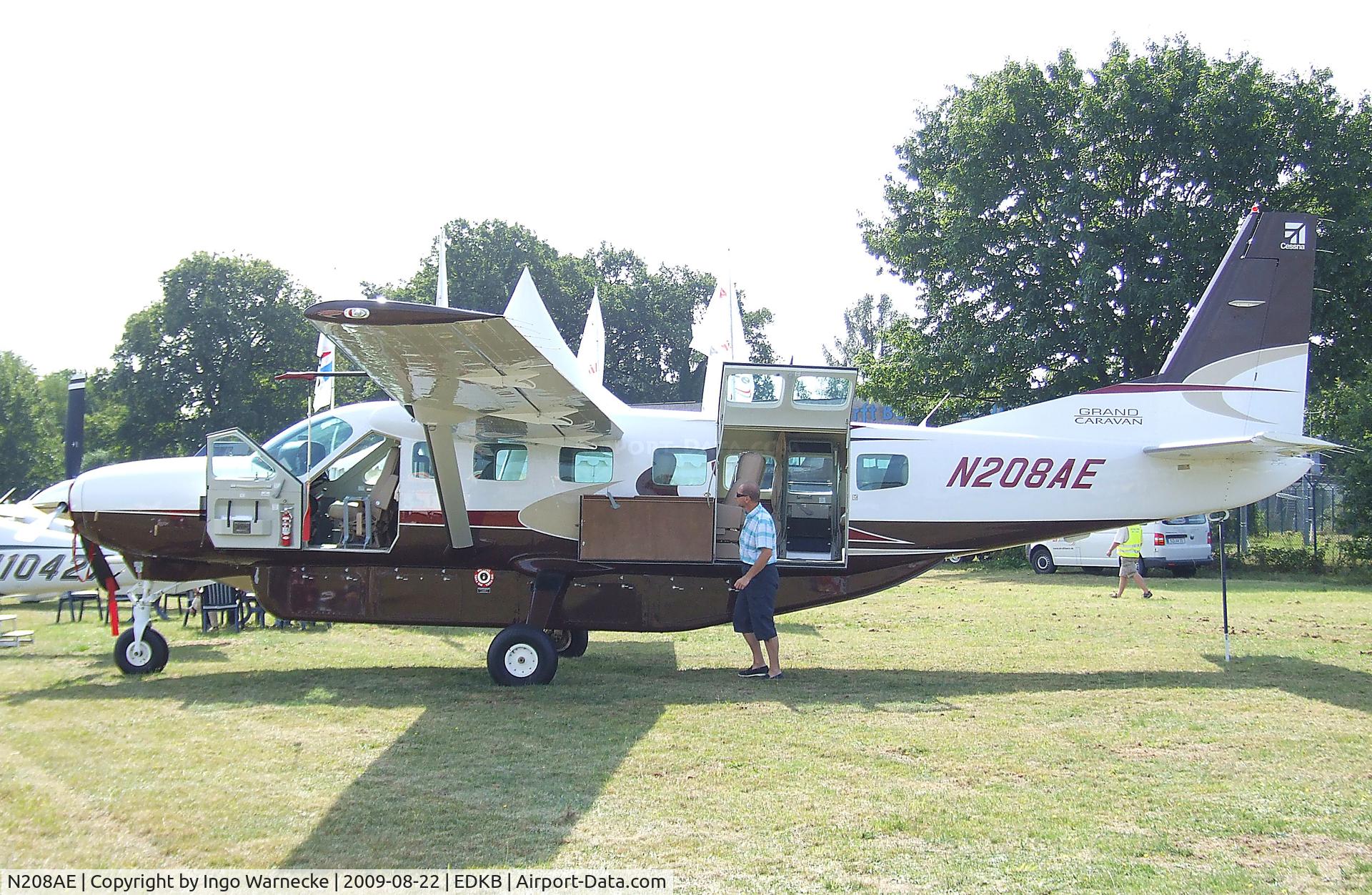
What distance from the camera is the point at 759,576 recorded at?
9625 millimetres

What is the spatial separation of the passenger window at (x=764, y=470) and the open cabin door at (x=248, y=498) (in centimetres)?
437

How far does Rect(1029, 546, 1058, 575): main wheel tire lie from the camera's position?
84.7ft

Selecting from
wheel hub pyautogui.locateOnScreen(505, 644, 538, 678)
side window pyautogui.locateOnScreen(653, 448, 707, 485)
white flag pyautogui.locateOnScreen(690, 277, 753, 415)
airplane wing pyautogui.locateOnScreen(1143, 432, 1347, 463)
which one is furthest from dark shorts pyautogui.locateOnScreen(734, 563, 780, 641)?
white flag pyautogui.locateOnScreen(690, 277, 753, 415)

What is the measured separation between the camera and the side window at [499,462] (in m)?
10.5

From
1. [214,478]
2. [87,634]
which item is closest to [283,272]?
[87,634]

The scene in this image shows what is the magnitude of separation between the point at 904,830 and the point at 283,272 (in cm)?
5214

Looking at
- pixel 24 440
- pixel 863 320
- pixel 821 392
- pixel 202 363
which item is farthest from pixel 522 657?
pixel 863 320

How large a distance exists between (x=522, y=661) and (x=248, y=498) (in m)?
3.24

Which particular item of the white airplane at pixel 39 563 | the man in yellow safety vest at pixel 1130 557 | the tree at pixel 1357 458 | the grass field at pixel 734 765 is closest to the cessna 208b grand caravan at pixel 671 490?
the grass field at pixel 734 765

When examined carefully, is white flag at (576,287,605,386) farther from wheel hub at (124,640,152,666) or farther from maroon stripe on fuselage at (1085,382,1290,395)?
maroon stripe on fuselage at (1085,382,1290,395)

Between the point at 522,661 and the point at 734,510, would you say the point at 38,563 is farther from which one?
the point at 734,510

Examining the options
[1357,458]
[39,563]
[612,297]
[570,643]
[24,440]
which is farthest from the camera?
[612,297]

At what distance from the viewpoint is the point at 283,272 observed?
168 ft

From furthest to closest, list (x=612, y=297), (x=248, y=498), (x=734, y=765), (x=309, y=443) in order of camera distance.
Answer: (x=612, y=297), (x=309, y=443), (x=248, y=498), (x=734, y=765)
